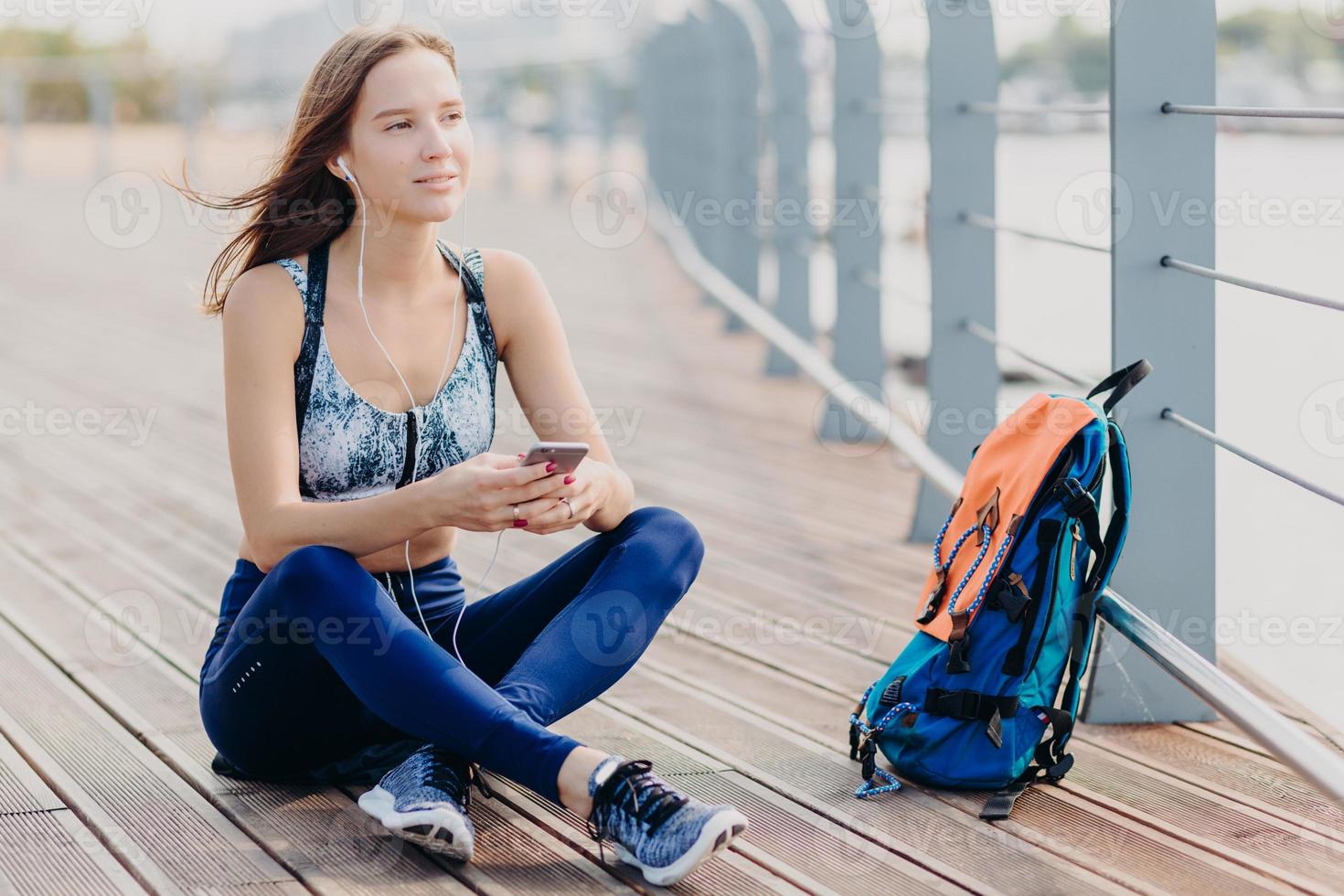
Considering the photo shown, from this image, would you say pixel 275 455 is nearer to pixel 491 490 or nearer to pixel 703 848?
pixel 491 490

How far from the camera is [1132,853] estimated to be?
1727 millimetres

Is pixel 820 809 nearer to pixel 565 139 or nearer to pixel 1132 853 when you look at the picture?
pixel 1132 853

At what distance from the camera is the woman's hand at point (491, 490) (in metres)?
1.72

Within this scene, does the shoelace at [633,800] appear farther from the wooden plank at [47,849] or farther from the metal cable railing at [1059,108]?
the metal cable railing at [1059,108]

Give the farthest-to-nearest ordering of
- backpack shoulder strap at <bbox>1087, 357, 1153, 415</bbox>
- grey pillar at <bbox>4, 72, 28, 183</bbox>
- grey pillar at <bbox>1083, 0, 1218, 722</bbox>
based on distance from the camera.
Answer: grey pillar at <bbox>4, 72, 28, 183</bbox>, grey pillar at <bbox>1083, 0, 1218, 722</bbox>, backpack shoulder strap at <bbox>1087, 357, 1153, 415</bbox>

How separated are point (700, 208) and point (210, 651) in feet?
16.8

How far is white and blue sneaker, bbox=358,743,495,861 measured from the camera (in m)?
1.64

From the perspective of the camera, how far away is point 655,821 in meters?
1.62

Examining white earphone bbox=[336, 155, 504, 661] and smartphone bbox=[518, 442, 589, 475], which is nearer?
smartphone bbox=[518, 442, 589, 475]
